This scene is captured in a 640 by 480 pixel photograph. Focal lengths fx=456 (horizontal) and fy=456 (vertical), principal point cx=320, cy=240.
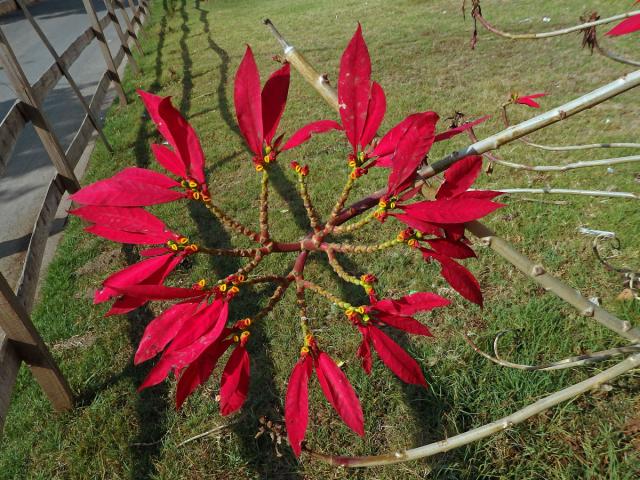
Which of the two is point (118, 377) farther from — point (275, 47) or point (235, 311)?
point (275, 47)

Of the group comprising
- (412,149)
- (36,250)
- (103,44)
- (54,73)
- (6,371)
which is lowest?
(6,371)

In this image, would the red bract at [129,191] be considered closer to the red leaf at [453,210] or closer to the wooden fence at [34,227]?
the red leaf at [453,210]

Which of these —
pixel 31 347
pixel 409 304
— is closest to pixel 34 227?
pixel 31 347

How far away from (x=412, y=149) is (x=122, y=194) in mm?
320

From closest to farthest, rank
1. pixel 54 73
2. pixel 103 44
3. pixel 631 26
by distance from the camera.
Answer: pixel 631 26 → pixel 54 73 → pixel 103 44

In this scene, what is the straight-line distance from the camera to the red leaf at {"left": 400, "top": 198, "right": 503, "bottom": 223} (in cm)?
46

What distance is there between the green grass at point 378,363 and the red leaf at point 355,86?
178 cm

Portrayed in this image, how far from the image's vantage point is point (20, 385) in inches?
105

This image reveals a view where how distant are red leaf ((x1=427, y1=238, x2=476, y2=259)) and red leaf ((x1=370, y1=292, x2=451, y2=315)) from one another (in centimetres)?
5

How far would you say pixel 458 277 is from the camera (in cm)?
51

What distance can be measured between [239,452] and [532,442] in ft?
4.22

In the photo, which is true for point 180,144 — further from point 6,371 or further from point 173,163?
point 6,371

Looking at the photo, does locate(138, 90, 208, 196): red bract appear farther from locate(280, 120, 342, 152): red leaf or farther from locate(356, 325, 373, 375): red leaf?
locate(356, 325, 373, 375): red leaf

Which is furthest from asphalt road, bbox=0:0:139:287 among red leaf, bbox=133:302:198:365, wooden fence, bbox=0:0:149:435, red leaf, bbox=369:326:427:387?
red leaf, bbox=369:326:427:387
